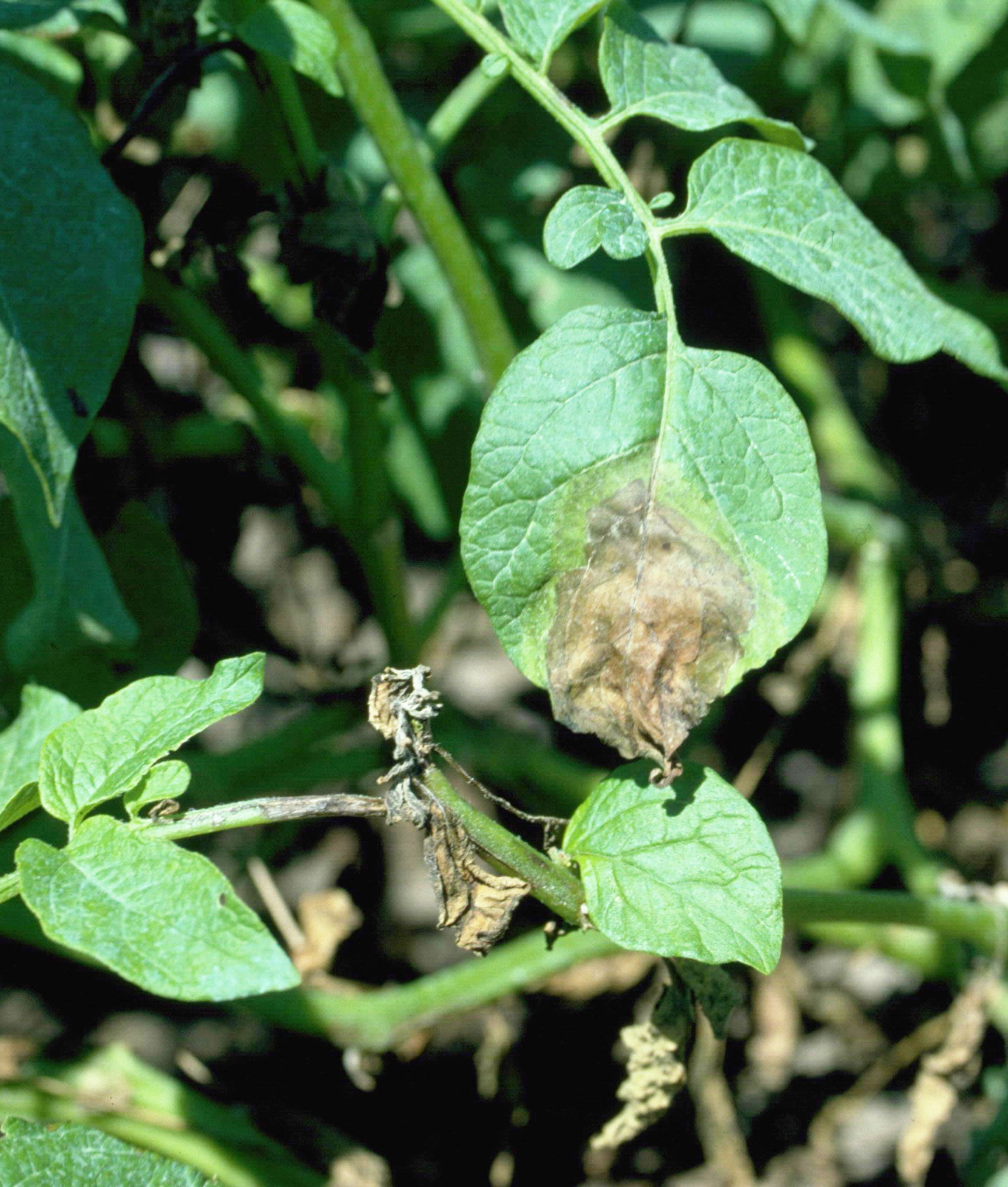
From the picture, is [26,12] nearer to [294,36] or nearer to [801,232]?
[294,36]

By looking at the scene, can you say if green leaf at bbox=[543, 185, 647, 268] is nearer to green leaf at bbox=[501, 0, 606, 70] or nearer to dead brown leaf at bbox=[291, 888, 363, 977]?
green leaf at bbox=[501, 0, 606, 70]

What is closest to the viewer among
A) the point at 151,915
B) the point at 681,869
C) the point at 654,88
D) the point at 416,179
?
the point at 151,915

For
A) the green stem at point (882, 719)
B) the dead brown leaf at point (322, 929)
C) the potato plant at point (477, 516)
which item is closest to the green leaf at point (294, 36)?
the potato plant at point (477, 516)

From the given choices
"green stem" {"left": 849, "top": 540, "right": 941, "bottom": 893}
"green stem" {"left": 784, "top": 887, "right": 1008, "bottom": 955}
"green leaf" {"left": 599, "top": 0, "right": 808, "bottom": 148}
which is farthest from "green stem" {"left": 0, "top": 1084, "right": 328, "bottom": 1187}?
"green leaf" {"left": 599, "top": 0, "right": 808, "bottom": 148}

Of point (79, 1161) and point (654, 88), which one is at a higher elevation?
point (654, 88)

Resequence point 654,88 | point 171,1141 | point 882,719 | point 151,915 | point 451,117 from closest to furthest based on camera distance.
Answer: point 151,915 → point 654,88 → point 451,117 → point 171,1141 → point 882,719

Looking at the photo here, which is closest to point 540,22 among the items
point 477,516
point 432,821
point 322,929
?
point 477,516
